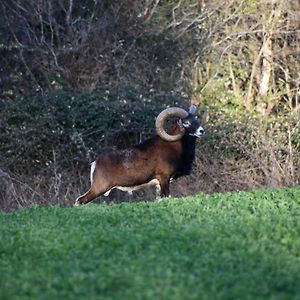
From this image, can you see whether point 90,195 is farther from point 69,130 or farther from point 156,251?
point 156,251

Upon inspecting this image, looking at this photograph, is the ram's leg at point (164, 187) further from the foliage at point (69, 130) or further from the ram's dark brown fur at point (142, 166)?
the foliage at point (69, 130)

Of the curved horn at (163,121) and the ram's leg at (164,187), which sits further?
the curved horn at (163,121)

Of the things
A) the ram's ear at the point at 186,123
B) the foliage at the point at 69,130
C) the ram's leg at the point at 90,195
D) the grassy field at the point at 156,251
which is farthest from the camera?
the foliage at the point at 69,130

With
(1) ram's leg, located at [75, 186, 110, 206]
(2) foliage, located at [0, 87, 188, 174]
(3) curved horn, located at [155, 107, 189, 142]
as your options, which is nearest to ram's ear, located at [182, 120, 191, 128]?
(3) curved horn, located at [155, 107, 189, 142]

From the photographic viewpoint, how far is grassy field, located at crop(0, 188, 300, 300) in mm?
8312

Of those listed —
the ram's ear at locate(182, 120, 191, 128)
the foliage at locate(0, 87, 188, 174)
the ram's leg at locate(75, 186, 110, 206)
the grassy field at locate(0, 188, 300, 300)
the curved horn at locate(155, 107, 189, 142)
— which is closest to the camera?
the grassy field at locate(0, 188, 300, 300)

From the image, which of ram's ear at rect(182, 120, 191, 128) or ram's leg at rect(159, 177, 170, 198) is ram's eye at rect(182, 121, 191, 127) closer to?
ram's ear at rect(182, 120, 191, 128)

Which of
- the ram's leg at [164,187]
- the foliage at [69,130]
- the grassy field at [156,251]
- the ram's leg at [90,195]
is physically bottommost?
the ram's leg at [90,195]

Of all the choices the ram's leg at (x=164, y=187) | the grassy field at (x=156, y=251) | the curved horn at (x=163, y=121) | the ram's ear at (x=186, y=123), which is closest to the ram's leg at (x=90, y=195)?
the ram's leg at (x=164, y=187)

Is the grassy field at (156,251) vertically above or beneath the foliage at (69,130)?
beneath

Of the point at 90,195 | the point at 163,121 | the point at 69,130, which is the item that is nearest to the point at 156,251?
the point at 90,195

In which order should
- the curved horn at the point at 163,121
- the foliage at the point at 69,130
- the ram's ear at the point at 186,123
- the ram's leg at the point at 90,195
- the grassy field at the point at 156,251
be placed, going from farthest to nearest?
the foliage at the point at 69,130 < the ram's ear at the point at 186,123 < the curved horn at the point at 163,121 < the ram's leg at the point at 90,195 < the grassy field at the point at 156,251

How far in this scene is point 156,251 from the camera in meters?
10.0

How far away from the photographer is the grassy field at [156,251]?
8312 millimetres
